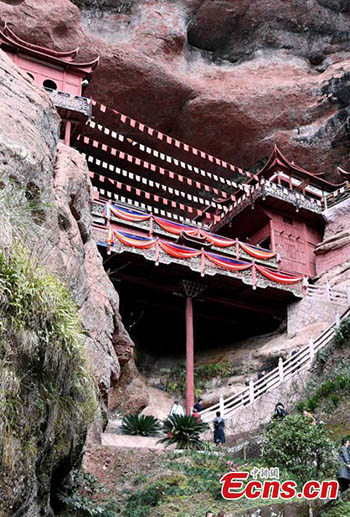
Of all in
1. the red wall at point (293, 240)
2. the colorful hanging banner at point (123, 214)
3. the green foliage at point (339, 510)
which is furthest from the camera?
the red wall at point (293, 240)

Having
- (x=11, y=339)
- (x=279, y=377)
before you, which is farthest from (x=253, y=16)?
(x=11, y=339)

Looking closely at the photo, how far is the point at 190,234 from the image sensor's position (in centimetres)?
2266

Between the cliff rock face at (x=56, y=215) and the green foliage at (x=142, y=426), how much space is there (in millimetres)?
1105

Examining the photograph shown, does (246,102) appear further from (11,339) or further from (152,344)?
(11,339)

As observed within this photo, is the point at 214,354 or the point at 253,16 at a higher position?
the point at 253,16

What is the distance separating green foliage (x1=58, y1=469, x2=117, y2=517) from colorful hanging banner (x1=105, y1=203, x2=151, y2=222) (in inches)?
468

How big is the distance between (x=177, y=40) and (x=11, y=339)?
28.0 metres

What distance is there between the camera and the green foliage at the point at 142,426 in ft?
45.9

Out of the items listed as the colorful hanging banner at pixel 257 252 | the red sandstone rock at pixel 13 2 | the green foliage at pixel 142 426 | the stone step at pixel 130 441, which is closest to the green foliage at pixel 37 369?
the stone step at pixel 130 441

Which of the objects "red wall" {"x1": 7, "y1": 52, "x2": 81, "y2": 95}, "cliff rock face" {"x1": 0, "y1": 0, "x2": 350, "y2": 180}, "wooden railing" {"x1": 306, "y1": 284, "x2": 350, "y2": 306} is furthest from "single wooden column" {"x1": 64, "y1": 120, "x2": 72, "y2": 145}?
"wooden railing" {"x1": 306, "y1": 284, "x2": 350, "y2": 306}

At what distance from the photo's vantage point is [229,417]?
A: 1606 cm

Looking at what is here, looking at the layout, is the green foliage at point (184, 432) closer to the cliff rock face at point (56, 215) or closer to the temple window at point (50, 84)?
the cliff rock face at point (56, 215)

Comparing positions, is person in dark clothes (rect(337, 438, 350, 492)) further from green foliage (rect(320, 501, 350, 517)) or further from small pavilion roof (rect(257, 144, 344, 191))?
small pavilion roof (rect(257, 144, 344, 191))

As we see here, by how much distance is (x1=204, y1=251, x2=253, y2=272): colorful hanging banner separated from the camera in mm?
21494
